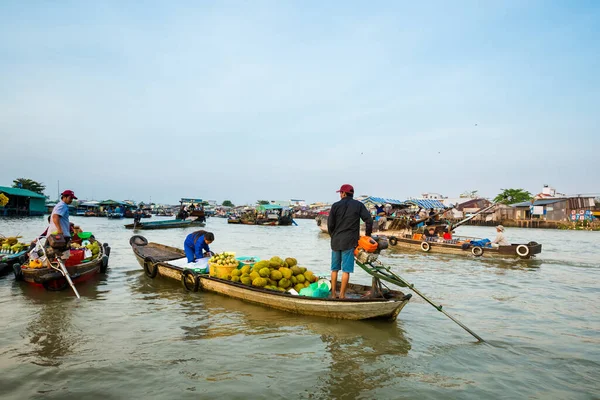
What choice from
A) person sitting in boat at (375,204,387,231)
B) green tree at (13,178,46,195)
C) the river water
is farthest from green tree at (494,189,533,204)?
green tree at (13,178,46,195)

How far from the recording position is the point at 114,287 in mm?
8508

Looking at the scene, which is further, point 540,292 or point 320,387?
point 540,292

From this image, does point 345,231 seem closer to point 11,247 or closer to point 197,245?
point 197,245

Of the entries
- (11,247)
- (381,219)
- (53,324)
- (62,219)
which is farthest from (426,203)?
(53,324)

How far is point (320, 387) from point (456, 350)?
2.31m

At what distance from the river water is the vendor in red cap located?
139cm

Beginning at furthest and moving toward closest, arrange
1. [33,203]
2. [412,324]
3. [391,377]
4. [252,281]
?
[33,203], [252,281], [412,324], [391,377]

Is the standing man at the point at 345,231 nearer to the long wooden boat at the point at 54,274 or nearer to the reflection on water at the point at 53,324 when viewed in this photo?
the reflection on water at the point at 53,324

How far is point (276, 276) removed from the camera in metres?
6.62

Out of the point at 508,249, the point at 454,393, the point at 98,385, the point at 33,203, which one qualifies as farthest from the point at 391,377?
the point at 33,203

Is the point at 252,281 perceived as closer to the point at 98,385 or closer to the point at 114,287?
the point at 98,385

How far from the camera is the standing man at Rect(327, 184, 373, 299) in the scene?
5.73 m

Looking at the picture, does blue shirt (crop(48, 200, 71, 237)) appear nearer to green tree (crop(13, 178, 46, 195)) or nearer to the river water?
the river water

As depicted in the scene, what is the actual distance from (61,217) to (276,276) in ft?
15.3
